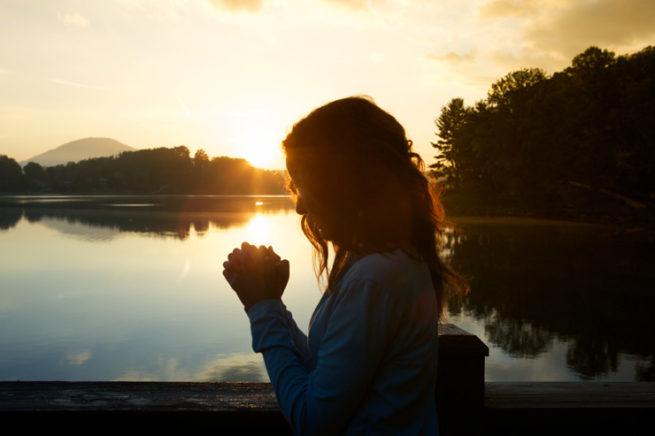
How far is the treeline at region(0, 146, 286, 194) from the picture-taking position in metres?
128

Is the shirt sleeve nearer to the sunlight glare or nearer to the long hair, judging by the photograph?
the long hair

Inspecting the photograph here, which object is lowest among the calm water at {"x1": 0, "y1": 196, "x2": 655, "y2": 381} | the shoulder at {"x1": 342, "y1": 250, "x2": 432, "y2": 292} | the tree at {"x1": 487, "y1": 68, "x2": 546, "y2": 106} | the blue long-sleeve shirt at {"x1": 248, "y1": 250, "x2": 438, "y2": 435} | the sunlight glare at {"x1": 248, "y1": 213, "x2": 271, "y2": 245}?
the calm water at {"x1": 0, "y1": 196, "x2": 655, "y2": 381}

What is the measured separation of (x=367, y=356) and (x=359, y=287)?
0.13 metres

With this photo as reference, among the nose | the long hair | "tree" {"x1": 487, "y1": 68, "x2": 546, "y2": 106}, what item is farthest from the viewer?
"tree" {"x1": 487, "y1": 68, "x2": 546, "y2": 106}

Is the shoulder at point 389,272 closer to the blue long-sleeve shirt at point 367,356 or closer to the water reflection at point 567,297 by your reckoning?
the blue long-sleeve shirt at point 367,356

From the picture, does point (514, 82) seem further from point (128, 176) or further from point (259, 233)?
point (128, 176)

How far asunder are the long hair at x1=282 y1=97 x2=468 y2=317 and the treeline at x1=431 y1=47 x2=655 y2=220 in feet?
103

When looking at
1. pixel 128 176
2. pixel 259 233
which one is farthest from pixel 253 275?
pixel 128 176

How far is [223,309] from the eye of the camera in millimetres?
13945

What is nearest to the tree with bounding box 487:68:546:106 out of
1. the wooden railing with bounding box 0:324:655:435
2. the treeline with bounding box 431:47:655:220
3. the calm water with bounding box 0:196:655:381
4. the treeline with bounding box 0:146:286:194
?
the treeline with bounding box 431:47:655:220

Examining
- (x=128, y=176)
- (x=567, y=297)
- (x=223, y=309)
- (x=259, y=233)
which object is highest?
(x=128, y=176)

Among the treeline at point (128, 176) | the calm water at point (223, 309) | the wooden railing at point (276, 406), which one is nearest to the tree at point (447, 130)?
the calm water at point (223, 309)

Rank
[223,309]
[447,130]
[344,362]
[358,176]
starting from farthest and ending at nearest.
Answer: [447,130] → [223,309] → [358,176] → [344,362]

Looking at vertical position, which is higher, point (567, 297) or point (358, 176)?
point (358, 176)
